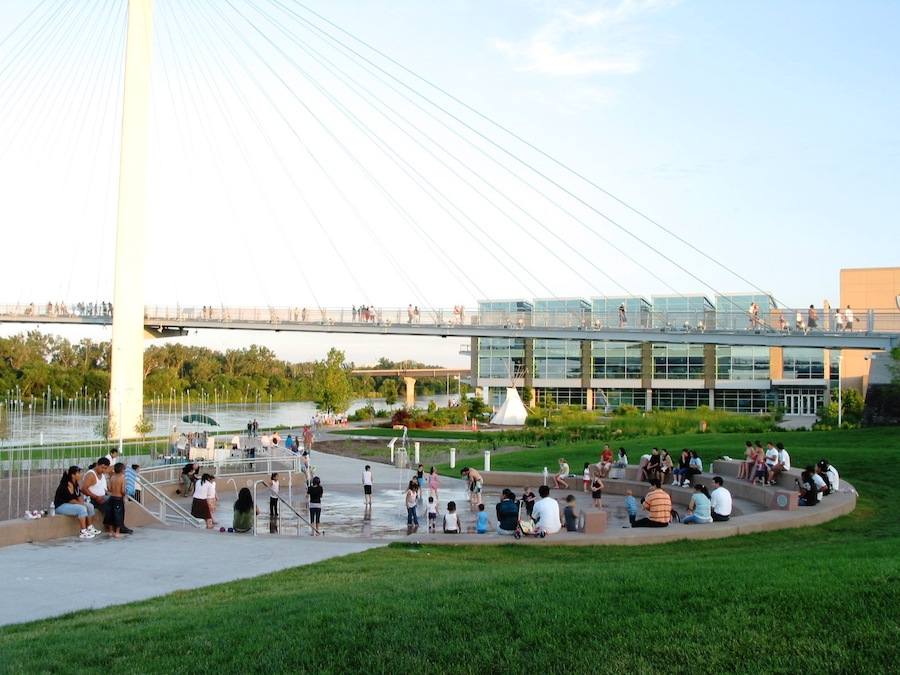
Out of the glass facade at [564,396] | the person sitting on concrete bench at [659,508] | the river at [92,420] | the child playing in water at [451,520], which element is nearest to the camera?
the person sitting on concrete bench at [659,508]

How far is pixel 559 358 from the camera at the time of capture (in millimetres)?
78812

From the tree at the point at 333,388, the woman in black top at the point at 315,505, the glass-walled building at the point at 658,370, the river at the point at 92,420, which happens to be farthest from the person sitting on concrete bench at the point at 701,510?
the tree at the point at 333,388

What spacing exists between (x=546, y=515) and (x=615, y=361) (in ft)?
208

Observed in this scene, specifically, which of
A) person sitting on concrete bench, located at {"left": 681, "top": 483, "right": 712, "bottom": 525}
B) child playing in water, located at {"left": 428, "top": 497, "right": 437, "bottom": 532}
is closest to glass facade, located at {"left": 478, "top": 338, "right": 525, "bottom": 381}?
child playing in water, located at {"left": 428, "top": 497, "right": 437, "bottom": 532}

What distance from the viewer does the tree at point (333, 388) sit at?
7388cm

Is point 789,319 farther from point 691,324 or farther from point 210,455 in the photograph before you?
point 210,455

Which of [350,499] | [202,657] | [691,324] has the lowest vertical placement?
[350,499]

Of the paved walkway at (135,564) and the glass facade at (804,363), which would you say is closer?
the paved walkway at (135,564)

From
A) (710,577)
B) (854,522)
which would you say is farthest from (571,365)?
(710,577)

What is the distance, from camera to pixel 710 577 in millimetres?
8117

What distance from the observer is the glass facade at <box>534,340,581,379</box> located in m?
78.5

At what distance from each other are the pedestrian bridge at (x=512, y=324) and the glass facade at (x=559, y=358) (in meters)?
20.5

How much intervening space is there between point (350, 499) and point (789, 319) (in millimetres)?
27607

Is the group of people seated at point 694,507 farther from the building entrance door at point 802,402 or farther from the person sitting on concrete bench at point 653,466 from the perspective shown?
the building entrance door at point 802,402
